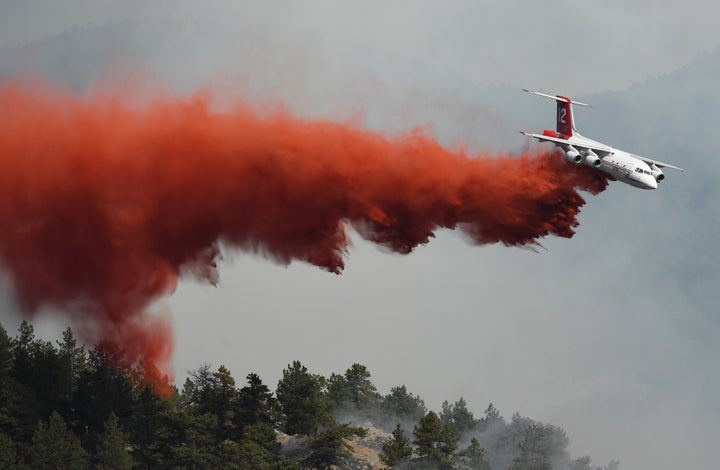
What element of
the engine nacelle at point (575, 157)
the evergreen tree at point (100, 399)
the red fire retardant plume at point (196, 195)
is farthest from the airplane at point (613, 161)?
the evergreen tree at point (100, 399)

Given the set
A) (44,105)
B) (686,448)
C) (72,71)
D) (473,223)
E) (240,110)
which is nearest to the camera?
(473,223)

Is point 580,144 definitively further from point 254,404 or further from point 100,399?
point 100,399

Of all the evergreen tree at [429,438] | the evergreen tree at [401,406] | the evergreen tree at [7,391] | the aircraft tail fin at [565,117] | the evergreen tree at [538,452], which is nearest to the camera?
the aircraft tail fin at [565,117]

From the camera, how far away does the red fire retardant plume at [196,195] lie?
6494 centimetres

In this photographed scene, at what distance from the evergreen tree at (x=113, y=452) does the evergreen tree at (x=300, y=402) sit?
9.49 metres

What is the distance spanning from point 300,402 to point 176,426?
24.2 feet

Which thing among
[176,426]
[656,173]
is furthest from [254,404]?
[656,173]

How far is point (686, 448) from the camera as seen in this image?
179875 mm

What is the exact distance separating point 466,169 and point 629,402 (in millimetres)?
Answer: 131508

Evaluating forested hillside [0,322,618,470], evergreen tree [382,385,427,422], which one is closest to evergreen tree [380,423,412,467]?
forested hillside [0,322,618,470]

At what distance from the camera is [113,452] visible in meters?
73.6

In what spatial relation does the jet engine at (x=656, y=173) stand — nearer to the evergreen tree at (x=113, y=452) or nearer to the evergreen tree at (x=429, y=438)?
the evergreen tree at (x=429, y=438)

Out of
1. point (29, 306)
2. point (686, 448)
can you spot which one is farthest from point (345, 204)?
point (686, 448)

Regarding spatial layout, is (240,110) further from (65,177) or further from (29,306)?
(29,306)
